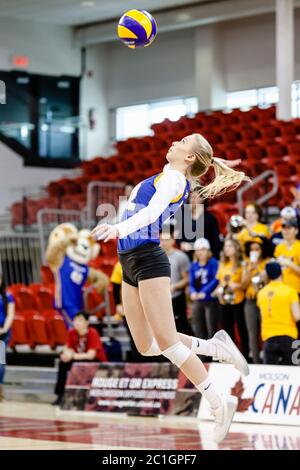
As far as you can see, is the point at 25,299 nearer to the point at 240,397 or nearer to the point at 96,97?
the point at 240,397

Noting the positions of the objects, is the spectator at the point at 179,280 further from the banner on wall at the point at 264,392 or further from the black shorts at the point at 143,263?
the black shorts at the point at 143,263

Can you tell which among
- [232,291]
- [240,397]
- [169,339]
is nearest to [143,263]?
[169,339]

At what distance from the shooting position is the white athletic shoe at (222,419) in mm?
6781

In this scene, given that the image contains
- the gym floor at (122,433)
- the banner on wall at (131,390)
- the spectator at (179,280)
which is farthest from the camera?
the spectator at (179,280)

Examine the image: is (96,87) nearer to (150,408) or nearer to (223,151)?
(223,151)

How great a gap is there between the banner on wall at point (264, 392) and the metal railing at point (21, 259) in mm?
7213

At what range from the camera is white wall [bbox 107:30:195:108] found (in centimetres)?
2512

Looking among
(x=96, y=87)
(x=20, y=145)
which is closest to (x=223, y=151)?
(x=20, y=145)

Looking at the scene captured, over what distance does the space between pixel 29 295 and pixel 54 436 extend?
6.88m

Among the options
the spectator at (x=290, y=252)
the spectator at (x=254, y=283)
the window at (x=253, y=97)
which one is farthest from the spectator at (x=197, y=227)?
the window at (x=253, y=97)

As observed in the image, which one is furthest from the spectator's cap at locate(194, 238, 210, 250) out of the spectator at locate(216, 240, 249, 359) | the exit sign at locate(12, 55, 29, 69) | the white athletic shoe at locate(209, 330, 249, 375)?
the exit sign at locate(12, 55, 29, 69)

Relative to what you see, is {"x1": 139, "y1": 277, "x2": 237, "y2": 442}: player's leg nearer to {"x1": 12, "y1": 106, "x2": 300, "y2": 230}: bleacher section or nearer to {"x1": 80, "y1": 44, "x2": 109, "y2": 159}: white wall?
{"x1": 12, "y1": 106, "x2": 300, "y2": 230}: bleacher section

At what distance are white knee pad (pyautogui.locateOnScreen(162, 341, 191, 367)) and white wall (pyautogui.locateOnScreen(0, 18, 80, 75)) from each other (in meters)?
18.8

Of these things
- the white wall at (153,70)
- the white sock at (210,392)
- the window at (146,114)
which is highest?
the white wall at (153,70)
